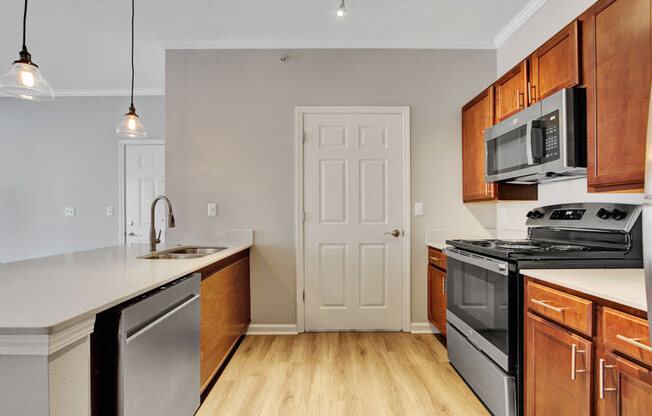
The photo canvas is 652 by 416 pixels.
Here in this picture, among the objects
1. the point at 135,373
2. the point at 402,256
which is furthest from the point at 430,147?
the point at 135,373

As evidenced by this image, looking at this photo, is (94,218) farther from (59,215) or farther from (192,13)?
(192,13)

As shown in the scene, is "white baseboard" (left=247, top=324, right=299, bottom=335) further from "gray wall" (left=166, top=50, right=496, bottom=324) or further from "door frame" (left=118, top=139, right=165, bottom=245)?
"door frame" (left=118, top=139, right=165, bottom=245)

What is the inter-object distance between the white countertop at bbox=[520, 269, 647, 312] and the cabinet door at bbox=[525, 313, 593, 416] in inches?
7.7

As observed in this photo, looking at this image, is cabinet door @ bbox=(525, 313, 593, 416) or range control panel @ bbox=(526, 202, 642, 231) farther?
range control panel @ bbox=(526, 202, 642, 231)

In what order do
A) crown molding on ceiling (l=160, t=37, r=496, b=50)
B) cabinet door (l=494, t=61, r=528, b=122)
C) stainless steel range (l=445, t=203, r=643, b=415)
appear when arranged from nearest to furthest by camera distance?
stainless steel range (l=445, t=203, r=643, b=415) → cabinet door (l=494, t=61, r=528, b=122) → crown molding on ceiling (l=160, t=37, r=496, b=50)

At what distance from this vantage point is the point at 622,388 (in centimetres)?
104

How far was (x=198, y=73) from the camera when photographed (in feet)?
9.52

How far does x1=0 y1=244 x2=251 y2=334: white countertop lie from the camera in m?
0.81

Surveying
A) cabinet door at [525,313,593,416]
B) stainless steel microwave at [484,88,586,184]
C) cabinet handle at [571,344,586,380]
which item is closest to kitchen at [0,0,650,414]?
stainless steel microwave at [484,88,586,184]

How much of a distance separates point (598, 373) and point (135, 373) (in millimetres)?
1598

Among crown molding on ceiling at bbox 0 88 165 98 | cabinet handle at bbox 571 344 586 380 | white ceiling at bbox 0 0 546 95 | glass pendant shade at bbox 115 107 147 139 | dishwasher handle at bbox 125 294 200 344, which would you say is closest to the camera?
dishwasher handle at bbox 125 294 200 344

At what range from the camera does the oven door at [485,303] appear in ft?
5.11

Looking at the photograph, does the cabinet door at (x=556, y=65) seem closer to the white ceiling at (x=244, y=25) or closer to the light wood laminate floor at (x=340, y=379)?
the white ceiling at (x=244, y=25)

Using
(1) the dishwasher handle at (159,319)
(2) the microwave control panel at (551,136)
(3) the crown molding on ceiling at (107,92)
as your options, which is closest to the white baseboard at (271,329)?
(1) the dishwasher handle at (159,319)
